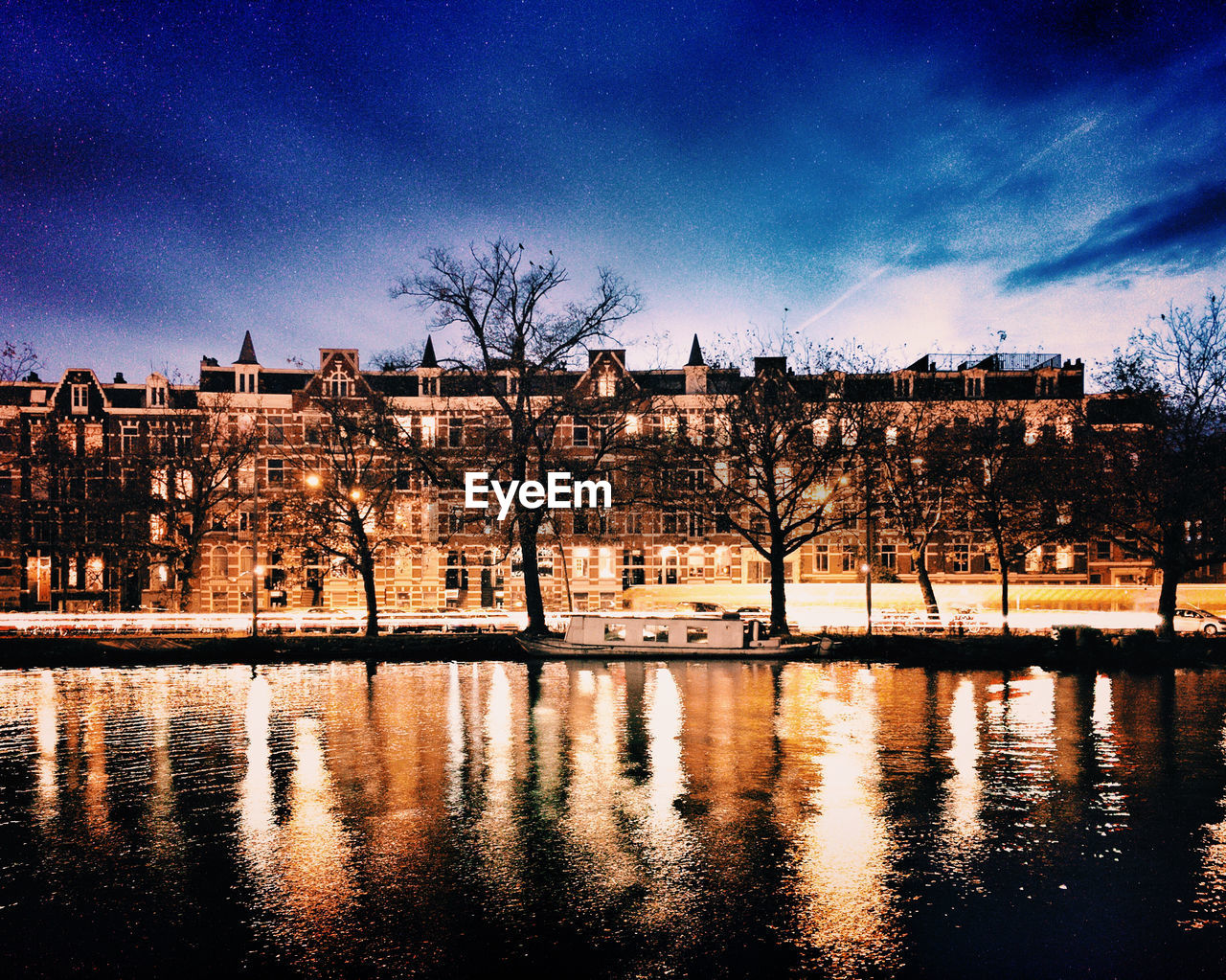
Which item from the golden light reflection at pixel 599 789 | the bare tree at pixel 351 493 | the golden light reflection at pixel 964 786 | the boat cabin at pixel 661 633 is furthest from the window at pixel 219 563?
the golden light reflection at pixel 964 786

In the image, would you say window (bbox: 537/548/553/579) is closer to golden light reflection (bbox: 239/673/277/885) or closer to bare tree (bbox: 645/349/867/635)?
bare tree (bbox: 645/349/867/635)

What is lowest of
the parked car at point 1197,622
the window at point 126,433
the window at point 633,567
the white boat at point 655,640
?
the parked car at point 1197,622

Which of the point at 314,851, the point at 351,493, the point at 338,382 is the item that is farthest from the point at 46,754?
the point at 338,382

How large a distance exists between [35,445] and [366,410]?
19.8 meters

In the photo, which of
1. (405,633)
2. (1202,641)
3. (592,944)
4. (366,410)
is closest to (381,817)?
(592,944)

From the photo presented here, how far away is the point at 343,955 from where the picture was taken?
861 centimetres

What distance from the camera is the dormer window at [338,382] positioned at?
58.9 meters

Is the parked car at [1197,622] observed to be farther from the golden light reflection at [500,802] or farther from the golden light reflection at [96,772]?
the golden light reflection at [96,772]

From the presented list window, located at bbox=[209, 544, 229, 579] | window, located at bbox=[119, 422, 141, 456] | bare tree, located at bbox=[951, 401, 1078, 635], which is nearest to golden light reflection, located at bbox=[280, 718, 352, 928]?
bare tree, located at bbox=[951, 401, 1078, 635]

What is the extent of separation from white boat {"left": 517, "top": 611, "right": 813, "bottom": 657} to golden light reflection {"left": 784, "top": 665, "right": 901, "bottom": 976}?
633 inches

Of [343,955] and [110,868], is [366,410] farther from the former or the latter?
[343,955]

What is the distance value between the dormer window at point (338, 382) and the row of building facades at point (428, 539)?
11cm

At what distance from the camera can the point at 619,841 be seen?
1209cm

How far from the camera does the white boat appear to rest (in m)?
37.4
